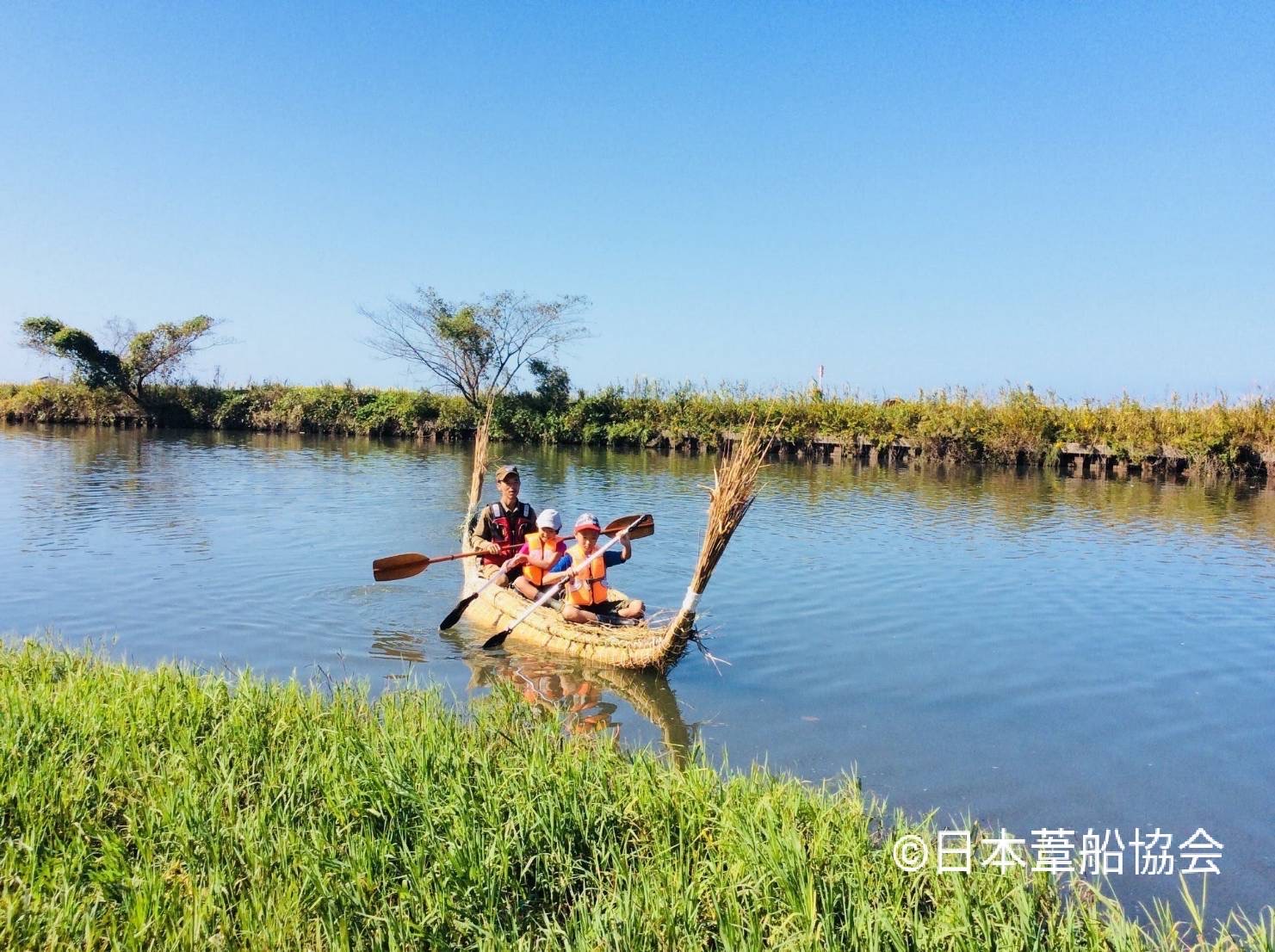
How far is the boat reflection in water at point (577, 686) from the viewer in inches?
286

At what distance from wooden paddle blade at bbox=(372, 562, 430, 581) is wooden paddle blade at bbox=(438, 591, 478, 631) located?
87cm

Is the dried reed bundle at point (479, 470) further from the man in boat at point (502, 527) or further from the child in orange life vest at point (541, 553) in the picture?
the child in orange life vest at point (541, 553)

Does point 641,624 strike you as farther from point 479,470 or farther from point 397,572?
point 479,470

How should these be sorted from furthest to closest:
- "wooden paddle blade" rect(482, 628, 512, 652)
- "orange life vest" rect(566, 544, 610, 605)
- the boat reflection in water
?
"orange life vest" rect(566, 544, 610, 605)
"wooden paddle blade" rect(482, 628, 512, 652)
the boat reflection in water

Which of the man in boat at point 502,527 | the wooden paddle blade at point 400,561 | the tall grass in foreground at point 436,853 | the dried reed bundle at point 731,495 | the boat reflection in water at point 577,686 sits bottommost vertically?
the boat reflection in water at point 577,686

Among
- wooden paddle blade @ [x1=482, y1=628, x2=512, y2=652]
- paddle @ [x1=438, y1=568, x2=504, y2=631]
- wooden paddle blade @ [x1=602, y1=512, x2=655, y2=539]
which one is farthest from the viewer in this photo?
wooden paddle blade @ [x1=602, y1=512, x2=655, y2=539]

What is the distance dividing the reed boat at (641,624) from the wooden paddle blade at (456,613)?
0.09 metres

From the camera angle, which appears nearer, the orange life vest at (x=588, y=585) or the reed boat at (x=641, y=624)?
the reed boat at (x=641, y=624)

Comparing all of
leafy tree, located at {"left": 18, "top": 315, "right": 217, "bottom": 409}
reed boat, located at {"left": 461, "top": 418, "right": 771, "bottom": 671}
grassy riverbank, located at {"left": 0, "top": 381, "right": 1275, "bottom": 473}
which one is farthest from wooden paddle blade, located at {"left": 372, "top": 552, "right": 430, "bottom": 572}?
leafy tree, located at {"left": 18, "top": 315, "right": 217, "bottom": 409}

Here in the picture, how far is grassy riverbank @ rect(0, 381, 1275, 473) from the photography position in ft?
93.5

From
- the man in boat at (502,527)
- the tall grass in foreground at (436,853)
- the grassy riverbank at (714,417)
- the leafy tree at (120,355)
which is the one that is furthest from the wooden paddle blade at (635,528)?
the leafy tree at (120,355)

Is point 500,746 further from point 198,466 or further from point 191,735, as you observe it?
point 198,466

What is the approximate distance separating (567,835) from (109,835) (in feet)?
6.54

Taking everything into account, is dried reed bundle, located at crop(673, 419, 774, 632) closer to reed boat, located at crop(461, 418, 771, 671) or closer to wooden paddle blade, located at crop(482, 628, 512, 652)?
reed boat, located at crop(461, 418, 771, 671)
